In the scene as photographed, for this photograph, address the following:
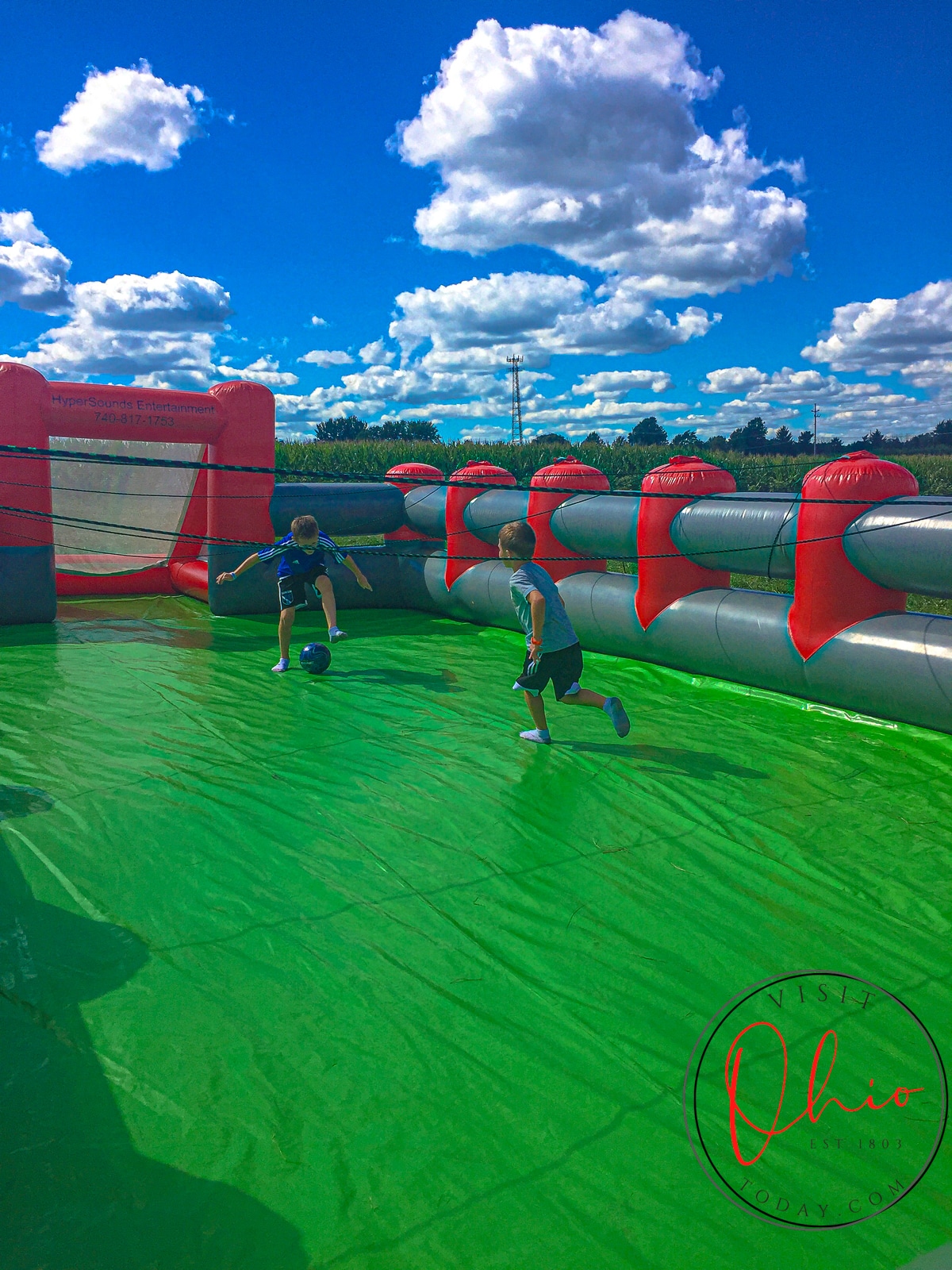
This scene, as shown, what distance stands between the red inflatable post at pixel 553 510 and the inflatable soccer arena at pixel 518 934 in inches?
30.2

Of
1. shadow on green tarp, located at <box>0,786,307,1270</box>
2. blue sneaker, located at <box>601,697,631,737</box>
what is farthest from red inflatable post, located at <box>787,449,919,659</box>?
shadow on green tarp, located at <box>0,786,307,1270</box>

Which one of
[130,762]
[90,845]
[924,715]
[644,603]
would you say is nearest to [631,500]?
[644,603]

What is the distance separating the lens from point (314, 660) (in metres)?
6.15

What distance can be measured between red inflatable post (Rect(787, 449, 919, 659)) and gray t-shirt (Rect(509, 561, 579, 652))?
163cm

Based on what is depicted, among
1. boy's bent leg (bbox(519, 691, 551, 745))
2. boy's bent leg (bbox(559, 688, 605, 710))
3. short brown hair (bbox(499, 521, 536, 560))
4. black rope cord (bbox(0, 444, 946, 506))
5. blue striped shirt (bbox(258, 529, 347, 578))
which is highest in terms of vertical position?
black rope cord (bbox(0, 444, 946, 506))

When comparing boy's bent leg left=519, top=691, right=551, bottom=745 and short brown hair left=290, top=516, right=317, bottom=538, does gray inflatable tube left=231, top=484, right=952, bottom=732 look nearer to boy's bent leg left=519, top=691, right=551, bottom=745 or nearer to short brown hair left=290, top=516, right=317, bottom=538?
A: boy's bent leg left=519, top=691, right=551, bottom=745

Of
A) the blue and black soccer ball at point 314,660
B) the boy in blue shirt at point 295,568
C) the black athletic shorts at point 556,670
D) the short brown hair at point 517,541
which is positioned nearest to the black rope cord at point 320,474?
the short brown hair at point 517,541

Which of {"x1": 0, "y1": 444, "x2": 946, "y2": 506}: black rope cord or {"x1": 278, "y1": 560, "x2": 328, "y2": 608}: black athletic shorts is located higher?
{"x1": 0, "y1": 444, "x2": 946, "y2": 506}: black rope cord

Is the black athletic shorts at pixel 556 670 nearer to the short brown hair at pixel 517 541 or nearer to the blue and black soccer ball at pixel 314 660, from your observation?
the short brown hair at pixel 517 541

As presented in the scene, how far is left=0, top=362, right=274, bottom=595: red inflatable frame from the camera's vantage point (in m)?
7.70

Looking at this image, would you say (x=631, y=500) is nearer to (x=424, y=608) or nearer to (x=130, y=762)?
(x=424, y=608)

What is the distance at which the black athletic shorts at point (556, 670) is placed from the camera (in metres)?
4.48

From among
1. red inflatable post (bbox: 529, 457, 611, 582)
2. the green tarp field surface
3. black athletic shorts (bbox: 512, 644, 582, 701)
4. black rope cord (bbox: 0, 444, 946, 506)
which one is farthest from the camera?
red inflatable post (bbox: 529, 457, 611, 582)

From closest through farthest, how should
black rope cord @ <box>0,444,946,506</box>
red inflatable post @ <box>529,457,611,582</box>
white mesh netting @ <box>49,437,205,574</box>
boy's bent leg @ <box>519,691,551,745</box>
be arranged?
black rope cord @ <box>0,444,946,506</box> < boy's bent leg @ <box>519,691,551,745</box> < red inflatable post @ <box>529,457,611,582</box> < white mesh netting @ <box>49,437,205,574</box>
